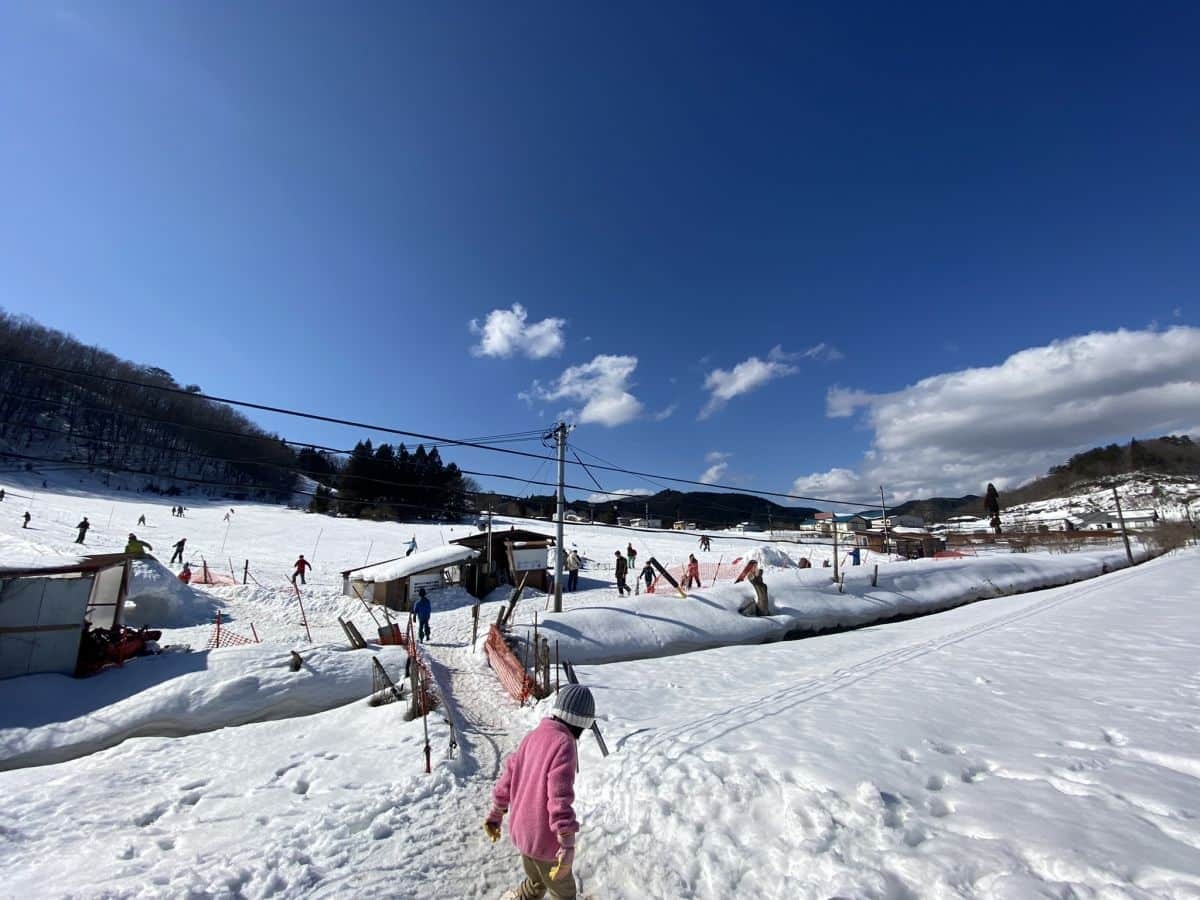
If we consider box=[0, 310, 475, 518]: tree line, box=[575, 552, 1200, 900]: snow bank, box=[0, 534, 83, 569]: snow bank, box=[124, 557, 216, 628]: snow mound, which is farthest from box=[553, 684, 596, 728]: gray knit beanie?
box=[0, 310, 475, 518]: tree line

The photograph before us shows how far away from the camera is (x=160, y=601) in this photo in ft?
69.8

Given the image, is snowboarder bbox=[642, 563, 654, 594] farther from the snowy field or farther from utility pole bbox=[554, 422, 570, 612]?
the snowy field

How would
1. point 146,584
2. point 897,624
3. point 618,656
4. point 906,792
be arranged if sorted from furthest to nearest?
1. point 897,624
2. point 146,584
3. point 618,656
4. point 906,792

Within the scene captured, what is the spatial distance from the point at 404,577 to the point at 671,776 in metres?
22.8

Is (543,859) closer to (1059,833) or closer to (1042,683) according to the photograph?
(1059,833)

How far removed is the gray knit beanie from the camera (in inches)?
149

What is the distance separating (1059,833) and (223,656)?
1558 centimetres

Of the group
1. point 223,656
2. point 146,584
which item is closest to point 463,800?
point 223,656

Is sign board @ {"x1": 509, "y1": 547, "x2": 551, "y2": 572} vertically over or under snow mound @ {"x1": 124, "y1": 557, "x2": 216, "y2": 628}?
over

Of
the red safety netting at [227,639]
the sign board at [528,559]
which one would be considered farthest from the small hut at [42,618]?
the sign board at [528,559]

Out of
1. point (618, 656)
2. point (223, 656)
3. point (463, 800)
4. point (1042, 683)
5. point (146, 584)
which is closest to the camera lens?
point (463, 800)

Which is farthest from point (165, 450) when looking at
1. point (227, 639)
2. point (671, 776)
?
point (671, 776)

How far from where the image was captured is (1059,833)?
Result: 12.5ft

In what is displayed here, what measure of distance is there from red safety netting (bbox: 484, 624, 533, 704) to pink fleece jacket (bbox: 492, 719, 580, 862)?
322 inches
